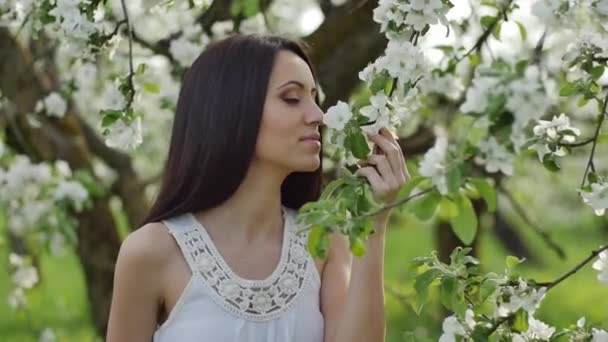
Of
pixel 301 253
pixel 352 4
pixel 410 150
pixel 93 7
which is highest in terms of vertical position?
pixel 93 7

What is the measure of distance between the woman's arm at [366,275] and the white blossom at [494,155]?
512 mm

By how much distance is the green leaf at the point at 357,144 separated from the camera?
2.16m

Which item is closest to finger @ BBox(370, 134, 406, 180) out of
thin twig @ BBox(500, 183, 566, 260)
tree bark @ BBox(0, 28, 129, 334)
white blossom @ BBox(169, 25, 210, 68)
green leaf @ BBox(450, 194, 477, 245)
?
green leaf @ BBox(450, 194, 477, 245)

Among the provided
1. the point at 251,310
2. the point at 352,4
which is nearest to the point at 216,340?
the point at 251,310

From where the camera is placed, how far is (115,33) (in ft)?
9.83

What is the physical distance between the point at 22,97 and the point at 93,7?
1.64 metres

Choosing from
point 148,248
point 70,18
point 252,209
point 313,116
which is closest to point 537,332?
point 313,116

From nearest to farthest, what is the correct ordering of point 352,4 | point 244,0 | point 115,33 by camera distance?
point 115,33
point 244,0
point 352,4

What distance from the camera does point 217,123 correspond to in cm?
261

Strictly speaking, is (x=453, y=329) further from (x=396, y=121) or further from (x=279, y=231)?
(x=279, y=231)

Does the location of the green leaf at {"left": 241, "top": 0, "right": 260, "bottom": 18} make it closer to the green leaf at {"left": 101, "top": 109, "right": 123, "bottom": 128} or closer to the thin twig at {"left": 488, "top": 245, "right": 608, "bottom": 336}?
the green leaf at {"left": 101, "top": 109, "right": 123, "bottom": 128}

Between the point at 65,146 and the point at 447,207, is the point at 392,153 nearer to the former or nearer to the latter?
the point at 447,207

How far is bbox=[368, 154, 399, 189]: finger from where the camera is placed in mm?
2279

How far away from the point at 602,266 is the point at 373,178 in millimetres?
411
